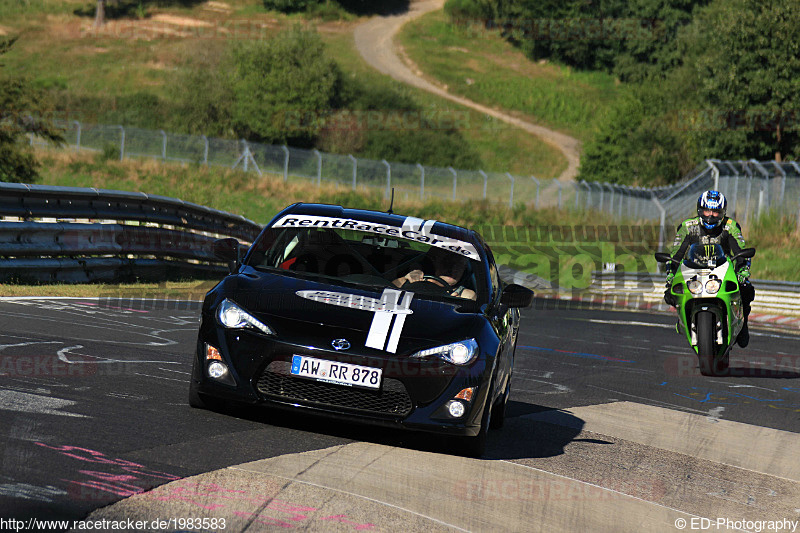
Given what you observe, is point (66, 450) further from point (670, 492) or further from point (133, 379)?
point (670, 492)

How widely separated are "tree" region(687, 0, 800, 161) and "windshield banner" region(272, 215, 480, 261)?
40.0 meters

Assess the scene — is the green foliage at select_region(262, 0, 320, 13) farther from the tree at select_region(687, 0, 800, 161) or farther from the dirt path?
the tree at select_region(687, 0, 800, 161)

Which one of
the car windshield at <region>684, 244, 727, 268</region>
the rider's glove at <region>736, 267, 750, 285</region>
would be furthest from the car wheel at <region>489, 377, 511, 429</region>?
the rider's glove at <region>736, 267, 750, 285</region>

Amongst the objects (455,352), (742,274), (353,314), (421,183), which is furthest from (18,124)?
(421,183)

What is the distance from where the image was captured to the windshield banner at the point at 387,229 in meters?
7.75

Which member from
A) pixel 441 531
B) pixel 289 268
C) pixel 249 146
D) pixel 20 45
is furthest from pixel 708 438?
pixel 20 45

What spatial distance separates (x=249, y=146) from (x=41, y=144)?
30.3ft

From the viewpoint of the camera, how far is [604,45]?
9819 centimetres

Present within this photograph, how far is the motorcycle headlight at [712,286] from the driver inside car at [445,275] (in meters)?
4.75

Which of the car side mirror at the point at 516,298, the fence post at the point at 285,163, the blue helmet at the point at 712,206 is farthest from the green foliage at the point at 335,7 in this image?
the car side mirror at the point at 516,298

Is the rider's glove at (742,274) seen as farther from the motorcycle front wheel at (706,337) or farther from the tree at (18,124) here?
A: the tree at (18,124)

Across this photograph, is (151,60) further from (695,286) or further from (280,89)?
(695,286)

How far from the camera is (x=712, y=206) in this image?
463 inches

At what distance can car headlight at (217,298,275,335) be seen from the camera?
621cm
